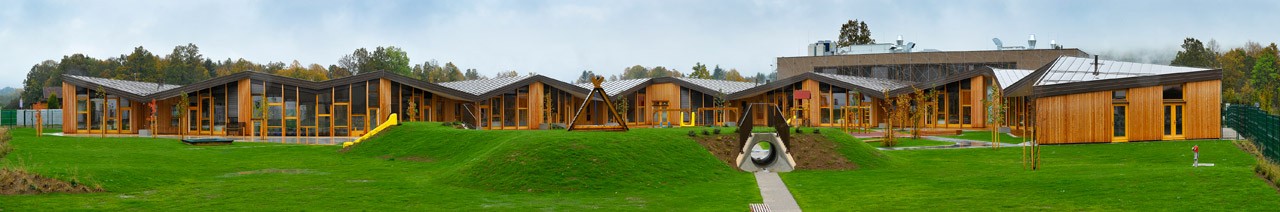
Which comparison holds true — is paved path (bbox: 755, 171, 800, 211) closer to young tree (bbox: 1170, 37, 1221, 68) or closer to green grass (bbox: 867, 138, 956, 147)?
green grass (bbox: 867, 138, 956, 147)

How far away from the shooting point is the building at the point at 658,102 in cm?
3844

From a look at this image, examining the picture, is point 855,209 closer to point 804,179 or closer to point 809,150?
point 804,179

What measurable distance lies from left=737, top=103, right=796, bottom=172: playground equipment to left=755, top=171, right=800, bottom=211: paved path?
0.60 metres

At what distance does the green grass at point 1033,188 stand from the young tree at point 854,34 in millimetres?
81679

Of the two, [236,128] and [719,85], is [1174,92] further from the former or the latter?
[236,128]

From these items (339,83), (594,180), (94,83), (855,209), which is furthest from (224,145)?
(855,209)

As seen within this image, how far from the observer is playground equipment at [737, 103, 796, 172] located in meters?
27.2

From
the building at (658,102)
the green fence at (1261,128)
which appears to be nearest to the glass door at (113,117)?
the building at (658,102)

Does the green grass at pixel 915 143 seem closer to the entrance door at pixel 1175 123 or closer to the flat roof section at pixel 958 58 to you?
the entrance door at pixel 1175 123

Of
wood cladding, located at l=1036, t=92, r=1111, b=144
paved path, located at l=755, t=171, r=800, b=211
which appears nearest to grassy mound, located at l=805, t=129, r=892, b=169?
paved path, located at l=755, t=171, r=800, b=211

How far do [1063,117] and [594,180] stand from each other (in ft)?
73.1

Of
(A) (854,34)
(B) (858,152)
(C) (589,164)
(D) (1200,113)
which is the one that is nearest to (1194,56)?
(A) (854,34)

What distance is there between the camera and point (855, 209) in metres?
18.5

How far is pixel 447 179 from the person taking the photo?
950 inches
